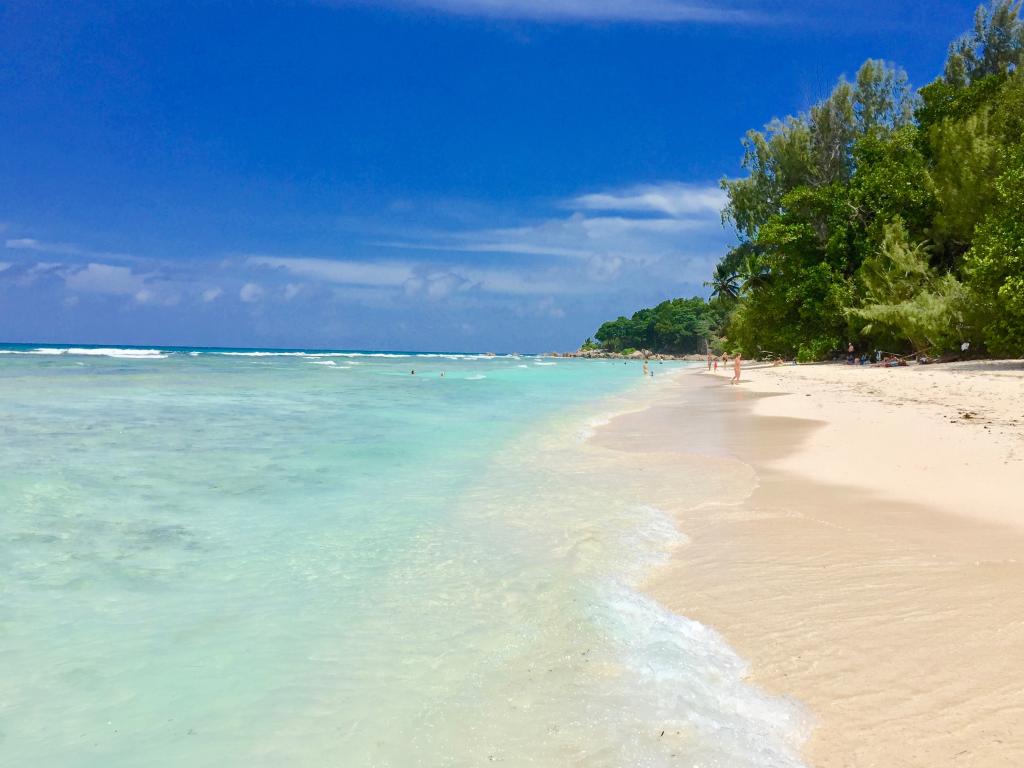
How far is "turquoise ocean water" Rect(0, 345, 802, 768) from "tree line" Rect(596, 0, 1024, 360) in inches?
817

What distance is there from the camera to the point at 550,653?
10.8 ft

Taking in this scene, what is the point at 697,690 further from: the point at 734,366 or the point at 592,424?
the point at 734,366

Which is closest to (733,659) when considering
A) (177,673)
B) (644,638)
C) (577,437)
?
(644,638)

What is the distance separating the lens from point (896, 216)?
3089 centimetres

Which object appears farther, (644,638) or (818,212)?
(818,212)

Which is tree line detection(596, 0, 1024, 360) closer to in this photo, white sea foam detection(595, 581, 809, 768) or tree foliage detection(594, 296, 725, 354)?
white sea foam detection(595, 581, 809, 768)

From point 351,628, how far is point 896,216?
1353 inches

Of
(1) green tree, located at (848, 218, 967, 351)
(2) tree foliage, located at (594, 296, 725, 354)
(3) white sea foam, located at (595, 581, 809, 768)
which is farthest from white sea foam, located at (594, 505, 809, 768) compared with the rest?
(2) tree foliage, located at (594, 296, 725, 354)

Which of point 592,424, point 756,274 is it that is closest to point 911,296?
point 756,274

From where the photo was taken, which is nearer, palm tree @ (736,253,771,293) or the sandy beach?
the sandy beach

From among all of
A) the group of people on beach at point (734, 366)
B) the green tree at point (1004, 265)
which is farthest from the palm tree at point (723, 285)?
the green tree at point (1004, 265)

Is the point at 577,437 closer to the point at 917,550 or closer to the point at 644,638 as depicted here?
the point at 917,550

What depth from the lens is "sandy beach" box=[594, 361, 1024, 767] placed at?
2.50m

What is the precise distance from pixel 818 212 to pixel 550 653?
3889 centimetres
